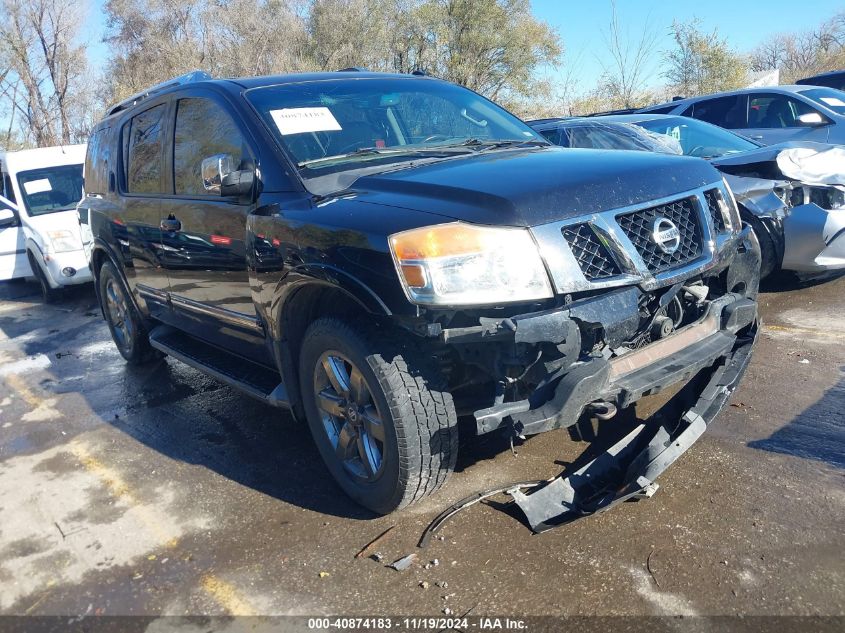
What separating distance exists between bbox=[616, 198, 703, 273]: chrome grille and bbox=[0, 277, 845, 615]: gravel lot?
1040 mm

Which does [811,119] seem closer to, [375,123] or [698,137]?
[698,137]

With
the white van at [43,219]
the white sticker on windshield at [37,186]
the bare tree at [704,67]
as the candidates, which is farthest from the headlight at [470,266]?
the bare tree at [704,67]

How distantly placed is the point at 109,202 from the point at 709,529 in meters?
4.59

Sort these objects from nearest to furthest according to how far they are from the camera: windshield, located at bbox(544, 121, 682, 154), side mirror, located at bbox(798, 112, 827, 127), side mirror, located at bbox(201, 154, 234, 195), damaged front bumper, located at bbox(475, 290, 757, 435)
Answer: damaged front bumper, located at bbox(475, 290, 757, 435) → side mirror, located at bbox(201, 154, 234, 195) → windshield, located at bbox(544, 121, 682, 154) → side mirror, located at bbox(798, 112, 827, 127)

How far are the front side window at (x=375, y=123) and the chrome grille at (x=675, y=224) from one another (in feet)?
3.69

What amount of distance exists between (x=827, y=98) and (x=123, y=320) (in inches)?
355

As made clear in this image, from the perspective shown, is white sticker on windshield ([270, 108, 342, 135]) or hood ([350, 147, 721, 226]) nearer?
hood ([350, 147, 721, 226])

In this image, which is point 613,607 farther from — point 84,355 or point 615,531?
point 84,355

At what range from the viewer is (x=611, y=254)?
2.67 m

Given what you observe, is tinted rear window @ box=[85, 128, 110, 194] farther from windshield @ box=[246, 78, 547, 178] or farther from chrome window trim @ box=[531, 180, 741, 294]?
chrome window trim @ box=[531, 180, 741, 294]

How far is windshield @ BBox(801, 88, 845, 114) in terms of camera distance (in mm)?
9295

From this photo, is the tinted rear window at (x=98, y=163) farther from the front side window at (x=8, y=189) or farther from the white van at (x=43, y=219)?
the front side window at (x=8, y=189)

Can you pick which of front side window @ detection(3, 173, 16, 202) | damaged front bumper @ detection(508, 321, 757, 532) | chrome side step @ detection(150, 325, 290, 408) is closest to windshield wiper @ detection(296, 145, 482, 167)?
chrome side step @ detection(150, 325, 290, 408)

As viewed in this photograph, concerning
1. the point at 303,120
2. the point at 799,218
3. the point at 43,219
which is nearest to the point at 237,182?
the point at 303,120
